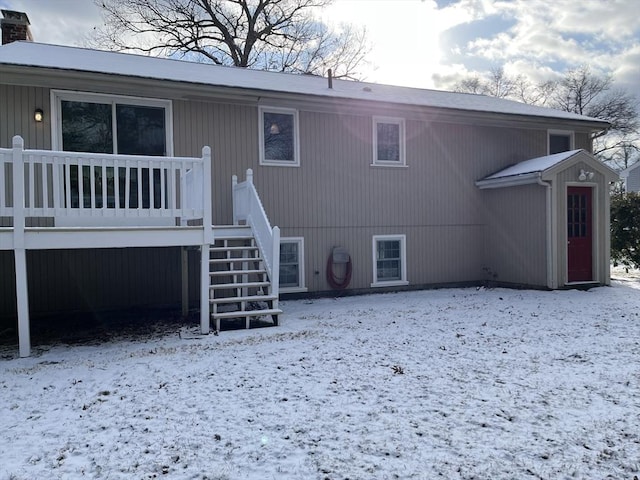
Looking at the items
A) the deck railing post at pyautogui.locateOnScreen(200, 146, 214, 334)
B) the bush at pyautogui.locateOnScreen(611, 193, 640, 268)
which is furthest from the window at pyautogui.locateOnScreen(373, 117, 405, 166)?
the bush at pyautogui.locateOnScreen(611, 193, 640, 268)

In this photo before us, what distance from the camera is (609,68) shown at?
30344 mm

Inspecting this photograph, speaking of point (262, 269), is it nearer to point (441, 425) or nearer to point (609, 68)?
point (441, 425)

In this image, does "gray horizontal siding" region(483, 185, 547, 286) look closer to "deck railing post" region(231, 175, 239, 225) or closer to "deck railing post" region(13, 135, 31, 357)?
"deck railing post" region(231, 175, 239, 225)

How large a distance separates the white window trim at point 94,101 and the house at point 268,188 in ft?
0.07

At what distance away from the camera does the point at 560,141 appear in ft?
38.2

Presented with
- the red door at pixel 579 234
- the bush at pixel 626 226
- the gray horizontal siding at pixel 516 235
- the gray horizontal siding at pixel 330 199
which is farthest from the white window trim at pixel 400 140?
the bush at pixel 626 226

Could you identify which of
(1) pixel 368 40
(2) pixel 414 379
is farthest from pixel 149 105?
(1) pixel 368 40

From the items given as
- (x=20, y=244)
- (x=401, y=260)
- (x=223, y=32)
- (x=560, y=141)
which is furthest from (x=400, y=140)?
(x=223, y=32)

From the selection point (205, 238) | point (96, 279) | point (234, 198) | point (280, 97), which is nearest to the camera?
point (205, 238)

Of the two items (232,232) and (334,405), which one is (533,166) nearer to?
(232,232)

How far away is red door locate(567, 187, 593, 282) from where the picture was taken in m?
9.79

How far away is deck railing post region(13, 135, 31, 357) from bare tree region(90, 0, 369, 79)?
629 inches

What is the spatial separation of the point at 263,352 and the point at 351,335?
50.1 inches

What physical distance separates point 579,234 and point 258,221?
7071 millimetres
